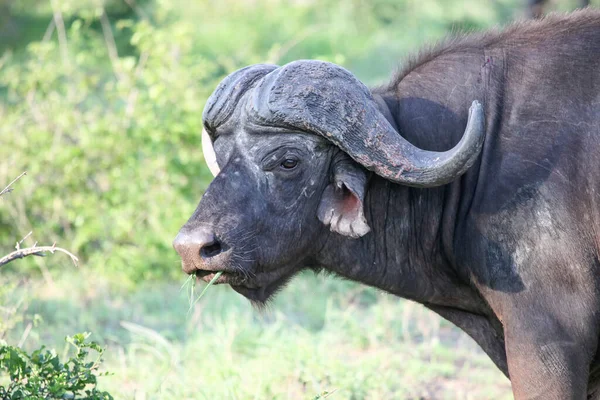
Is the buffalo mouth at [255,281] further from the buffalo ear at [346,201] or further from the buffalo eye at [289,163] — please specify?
the buffalo eye at [289,163]

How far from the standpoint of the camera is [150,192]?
892 centimetres

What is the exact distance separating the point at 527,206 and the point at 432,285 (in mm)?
739

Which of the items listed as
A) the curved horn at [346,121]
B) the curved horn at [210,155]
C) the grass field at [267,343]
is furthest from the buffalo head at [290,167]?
the grass field at [267,343]

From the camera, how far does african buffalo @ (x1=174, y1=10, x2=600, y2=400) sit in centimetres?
383

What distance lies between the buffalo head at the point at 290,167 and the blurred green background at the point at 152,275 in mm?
748

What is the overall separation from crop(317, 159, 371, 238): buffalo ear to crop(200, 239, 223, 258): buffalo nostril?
0.53m

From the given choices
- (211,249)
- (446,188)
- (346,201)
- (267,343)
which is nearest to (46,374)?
(211,249)

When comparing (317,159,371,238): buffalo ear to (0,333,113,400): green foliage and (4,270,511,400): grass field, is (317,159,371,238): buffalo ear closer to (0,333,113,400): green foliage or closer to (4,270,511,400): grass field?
(4,270,511,400): grass field

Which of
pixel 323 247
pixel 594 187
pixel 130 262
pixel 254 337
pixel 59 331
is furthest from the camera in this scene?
pixel 130 262

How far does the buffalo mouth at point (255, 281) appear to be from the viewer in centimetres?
406

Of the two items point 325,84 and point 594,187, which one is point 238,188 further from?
point 594,187

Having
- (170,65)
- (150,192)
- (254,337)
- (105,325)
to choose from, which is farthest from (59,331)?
(170,65)

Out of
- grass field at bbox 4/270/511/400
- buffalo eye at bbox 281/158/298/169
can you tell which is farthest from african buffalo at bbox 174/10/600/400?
grass field at bbox 4/270/511/400

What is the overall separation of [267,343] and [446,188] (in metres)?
2.51
